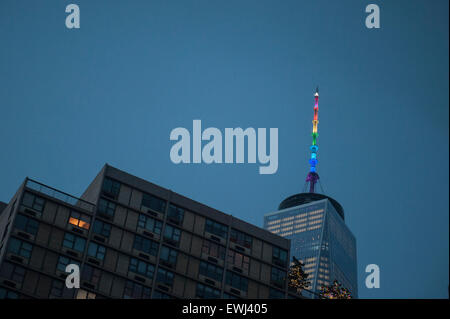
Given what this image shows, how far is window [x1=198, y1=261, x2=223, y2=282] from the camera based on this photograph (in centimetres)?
8512

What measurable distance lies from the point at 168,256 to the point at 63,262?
13.7 m

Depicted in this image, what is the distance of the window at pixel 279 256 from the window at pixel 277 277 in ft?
3.65

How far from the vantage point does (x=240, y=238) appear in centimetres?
9050

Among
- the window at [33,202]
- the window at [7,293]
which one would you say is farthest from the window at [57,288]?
the window at [33,202]

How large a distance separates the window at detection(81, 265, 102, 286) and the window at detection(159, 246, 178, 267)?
8748 millimetres

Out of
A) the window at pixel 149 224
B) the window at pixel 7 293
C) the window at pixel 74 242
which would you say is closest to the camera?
the window at pixel 7 293

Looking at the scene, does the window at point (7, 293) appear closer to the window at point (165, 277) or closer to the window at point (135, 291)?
the window at point (135, 291)

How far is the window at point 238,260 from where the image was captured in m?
87.9

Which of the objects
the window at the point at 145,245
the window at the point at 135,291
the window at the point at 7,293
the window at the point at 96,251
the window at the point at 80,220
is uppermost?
the window at the point at 80,220

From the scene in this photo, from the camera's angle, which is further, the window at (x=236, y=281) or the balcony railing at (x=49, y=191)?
the window at (x=236, y=281)

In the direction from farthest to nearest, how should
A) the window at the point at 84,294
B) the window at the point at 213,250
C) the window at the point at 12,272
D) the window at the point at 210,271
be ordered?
the window at the point at 213,250 < the window at the point at 210,271 < the window at the point at 84,294 < the window at the point at 12,272

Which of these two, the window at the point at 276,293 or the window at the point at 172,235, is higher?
the window at the point at 172,235

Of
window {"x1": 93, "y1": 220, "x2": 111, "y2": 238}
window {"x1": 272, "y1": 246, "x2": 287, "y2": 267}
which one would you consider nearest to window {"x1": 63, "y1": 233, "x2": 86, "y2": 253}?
window {"x1": 93, "y1": 220, "x2": 111, "y2": 238}

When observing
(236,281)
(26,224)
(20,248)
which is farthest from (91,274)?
(236,281)
